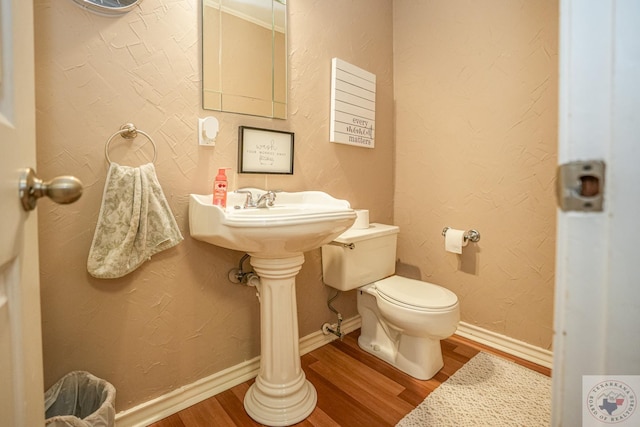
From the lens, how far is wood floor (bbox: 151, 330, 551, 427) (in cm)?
121

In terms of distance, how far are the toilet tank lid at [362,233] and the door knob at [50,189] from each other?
45.4 inches

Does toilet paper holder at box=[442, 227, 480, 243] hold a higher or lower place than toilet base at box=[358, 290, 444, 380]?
higher

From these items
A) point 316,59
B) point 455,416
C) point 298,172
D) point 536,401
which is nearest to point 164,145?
point 298,172

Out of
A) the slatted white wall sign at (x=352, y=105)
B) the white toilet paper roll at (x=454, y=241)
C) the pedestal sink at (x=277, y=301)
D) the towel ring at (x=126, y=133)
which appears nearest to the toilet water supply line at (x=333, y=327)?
the pedestal sink at (x=277, y=301)

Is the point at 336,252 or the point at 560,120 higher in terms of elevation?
the point at 560,120

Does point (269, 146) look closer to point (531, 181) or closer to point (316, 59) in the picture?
point (316, 59)

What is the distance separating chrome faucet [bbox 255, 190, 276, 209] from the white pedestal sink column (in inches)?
9.4

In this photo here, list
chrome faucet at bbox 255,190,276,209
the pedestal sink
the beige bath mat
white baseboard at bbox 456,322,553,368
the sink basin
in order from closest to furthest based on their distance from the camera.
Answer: the sink basin
the pedestal sink
the beige bath mat
chrome faucet at bbox 255,190,276,209
white baseboard at bbox 456,322,553,368

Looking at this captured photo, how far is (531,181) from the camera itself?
1.56 m

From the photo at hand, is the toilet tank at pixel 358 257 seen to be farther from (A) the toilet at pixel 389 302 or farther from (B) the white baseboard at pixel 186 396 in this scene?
(B) the white baseboard at pixel 186 396

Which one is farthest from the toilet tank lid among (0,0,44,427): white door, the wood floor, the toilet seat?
(0,0,44,427): white door

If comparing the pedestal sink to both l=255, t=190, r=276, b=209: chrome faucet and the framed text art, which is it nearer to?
l=255, t=190, r=276, b=209: chrome faucet

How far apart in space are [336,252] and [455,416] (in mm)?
862

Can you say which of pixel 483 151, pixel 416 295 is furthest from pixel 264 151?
pixel 483 151
